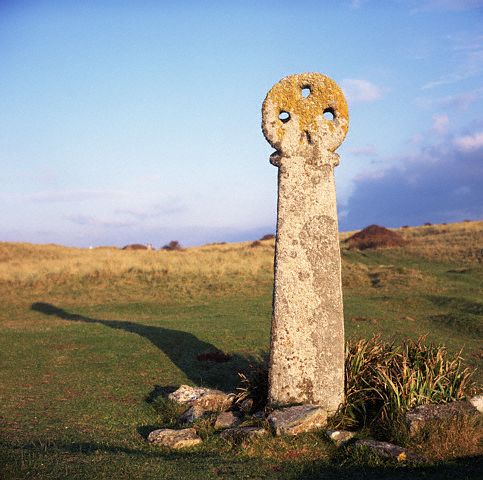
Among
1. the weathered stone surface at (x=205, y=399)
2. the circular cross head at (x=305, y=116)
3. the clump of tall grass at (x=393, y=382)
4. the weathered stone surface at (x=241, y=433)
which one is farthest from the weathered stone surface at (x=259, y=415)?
the circular cross head at (x=305, y=116)

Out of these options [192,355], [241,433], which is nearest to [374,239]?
[192,355]

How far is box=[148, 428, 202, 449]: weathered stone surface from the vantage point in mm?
9523

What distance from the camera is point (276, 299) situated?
34.4 ft

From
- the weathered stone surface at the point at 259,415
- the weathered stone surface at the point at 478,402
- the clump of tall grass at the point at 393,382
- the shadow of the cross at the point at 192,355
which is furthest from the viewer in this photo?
the shadow of the cross at the point at 192,355

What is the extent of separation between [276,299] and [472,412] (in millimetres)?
3756

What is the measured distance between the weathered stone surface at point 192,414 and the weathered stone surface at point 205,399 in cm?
32

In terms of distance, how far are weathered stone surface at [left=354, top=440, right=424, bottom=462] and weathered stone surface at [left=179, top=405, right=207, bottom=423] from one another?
3.37 m

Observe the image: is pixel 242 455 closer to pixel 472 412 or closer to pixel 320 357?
pixel 320 357

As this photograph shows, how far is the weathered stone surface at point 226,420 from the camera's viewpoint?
1044 cm

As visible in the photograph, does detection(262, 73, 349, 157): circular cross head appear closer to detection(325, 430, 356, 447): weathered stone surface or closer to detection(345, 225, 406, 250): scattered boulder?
detection(325, 430, 356, 447): weathered stone surface

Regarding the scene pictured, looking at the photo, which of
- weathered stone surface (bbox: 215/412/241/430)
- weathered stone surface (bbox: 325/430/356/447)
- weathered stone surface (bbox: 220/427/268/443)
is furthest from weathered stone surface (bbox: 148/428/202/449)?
weathered stone surface (bbox: 325/430/356/447)

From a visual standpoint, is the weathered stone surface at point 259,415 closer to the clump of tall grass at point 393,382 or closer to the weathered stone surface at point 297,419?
the weathered stone surface at point 297,419

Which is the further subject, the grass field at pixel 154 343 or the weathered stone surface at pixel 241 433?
the weathered stone surface at pixel 241 433

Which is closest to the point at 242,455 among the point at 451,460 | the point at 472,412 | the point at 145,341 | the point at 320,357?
the point at 320,357
